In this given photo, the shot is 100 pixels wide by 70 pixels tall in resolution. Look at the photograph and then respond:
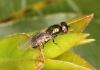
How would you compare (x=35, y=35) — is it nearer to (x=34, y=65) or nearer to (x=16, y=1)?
(x=34, y=65)

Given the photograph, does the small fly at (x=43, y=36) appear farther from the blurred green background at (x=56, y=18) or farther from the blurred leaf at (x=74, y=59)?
the blurred green background at (x=56, y=18)

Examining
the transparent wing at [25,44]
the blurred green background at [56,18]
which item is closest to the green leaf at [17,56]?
the transparent wing at [25,44]

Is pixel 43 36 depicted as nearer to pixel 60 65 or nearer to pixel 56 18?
pixel 60 65

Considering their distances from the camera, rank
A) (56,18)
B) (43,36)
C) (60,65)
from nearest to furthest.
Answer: (60,65), (43,36), (56,18)

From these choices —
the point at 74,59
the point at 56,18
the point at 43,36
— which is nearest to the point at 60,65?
the point at 74,59

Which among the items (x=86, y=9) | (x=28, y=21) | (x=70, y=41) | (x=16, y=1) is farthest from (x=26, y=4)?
(x=70, y=41)
